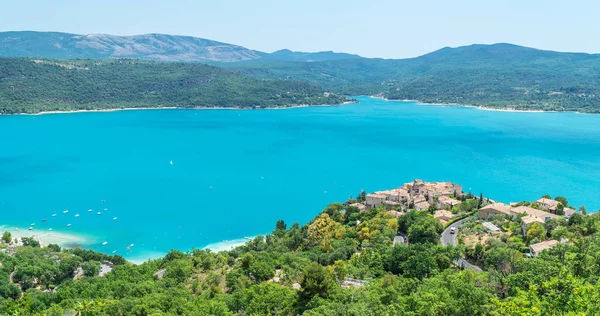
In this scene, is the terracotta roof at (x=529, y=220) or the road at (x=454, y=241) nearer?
the road at (x=454, y=241)

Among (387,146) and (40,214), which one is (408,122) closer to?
(387,146)

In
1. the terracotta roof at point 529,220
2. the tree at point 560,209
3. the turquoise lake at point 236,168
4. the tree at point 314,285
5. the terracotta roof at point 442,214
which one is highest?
the tree at point 314,285

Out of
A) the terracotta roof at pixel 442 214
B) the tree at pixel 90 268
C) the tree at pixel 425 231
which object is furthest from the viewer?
the terracotta roof at pixel 442 214

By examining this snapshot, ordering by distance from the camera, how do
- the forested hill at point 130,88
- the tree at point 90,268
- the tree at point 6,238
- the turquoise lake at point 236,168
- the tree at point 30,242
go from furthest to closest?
the forested hill at point 130,88 → the turquoise lake at point 236,168 → the tree at point 6,238 → the tree at point 30,242 → the tree at point 90,268

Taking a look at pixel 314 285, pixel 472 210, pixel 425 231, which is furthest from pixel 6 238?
pixel 472 210

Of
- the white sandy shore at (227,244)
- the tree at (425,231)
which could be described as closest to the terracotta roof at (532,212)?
the tree at (425,231)

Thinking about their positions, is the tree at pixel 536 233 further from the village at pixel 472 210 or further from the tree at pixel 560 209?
the tree at pixel 560 209

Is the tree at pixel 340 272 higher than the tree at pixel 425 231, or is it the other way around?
the tree at pixel 340 272
